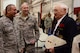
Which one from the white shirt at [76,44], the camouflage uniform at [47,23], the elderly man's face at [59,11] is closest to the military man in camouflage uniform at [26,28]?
the elderly man's face at [59,11]

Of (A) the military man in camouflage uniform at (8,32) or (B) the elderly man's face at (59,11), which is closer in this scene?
(B) the elderly man's face at (59,11)

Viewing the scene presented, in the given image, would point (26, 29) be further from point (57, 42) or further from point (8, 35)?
point (57, 42)

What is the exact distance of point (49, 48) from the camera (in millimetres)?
3793

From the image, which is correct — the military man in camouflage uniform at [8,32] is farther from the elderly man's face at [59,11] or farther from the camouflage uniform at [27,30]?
the elderly man's face at [59,11]

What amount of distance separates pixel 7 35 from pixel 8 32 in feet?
0.21

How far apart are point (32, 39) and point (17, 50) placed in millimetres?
765

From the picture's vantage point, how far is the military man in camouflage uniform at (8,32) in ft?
15.5

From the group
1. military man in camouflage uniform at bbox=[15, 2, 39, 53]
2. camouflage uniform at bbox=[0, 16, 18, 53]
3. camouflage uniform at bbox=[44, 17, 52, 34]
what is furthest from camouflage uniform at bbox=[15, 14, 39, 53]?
camouflage uniform at bbox=[44, 17, 52, 34]

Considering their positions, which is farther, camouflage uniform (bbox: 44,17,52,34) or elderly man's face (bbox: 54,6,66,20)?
camouflage uniform (bbox: 44,17,52,34)

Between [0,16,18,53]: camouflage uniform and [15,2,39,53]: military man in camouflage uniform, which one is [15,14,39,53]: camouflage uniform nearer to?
[15,2,39,53]: military man in camouflage uniform

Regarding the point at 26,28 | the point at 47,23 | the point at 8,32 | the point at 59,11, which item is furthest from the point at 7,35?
the point at 47,23

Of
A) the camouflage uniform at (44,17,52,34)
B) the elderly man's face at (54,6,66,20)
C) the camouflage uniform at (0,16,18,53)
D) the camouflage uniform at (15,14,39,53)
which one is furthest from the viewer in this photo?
the camouflage uniform at (44,17,52,34)

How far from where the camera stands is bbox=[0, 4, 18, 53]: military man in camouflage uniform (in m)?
4.71

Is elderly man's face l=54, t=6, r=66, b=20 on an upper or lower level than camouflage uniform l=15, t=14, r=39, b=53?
upper
